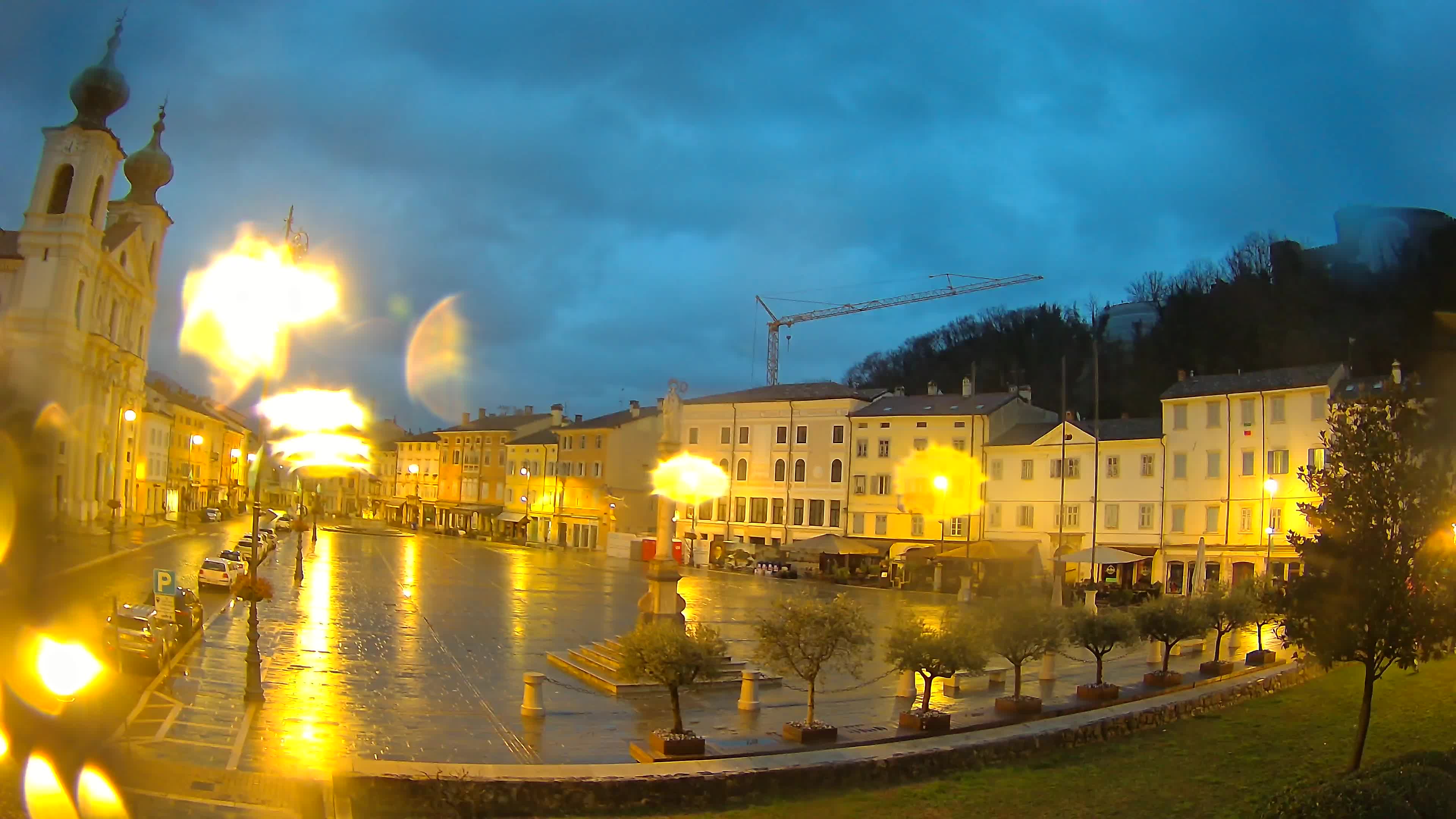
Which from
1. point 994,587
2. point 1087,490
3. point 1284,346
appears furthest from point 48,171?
point 1284,346

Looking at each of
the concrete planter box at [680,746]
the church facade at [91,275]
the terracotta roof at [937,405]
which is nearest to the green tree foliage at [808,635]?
the concrete planter box at [680,746]

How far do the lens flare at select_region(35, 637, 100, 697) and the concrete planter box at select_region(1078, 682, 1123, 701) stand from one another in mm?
16267

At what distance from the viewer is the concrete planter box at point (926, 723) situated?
52.1 feet

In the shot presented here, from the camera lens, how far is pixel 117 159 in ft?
194

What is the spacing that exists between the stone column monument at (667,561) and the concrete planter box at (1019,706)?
6400 millimetres

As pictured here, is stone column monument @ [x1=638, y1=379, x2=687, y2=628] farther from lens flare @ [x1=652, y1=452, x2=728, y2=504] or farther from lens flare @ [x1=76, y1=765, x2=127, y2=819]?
lens flare @ [x1=652, y1=452, x2=728, y2=504]

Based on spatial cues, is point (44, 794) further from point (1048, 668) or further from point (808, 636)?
point (1048, 668)

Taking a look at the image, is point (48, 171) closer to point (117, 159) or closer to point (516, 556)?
point (117, 159)

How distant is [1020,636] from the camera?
17.8 metres

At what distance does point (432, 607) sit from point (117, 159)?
42.5m

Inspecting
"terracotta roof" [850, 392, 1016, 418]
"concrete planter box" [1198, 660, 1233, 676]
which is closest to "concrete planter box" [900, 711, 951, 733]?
"concrete planter box" [1198, 660, 1233, 676]

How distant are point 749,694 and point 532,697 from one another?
12.9 feet

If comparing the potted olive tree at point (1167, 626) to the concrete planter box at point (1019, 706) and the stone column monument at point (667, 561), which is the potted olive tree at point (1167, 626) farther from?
the stone column monument at point (667, 561)

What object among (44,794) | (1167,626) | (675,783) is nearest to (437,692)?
(675,783)
